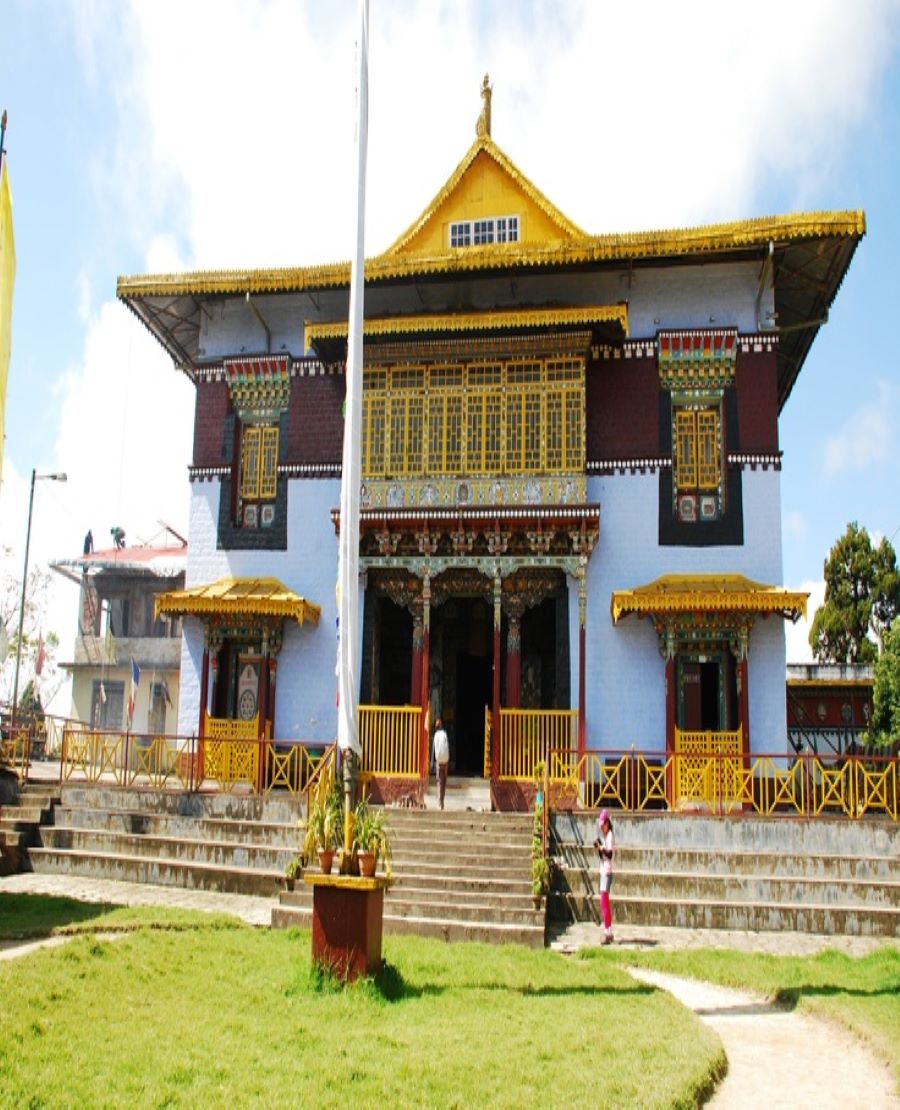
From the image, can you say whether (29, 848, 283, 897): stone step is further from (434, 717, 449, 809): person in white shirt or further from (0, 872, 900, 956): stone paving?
(434, 717, 449, 809): person in white shirt

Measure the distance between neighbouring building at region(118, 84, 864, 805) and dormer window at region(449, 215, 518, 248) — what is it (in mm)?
50

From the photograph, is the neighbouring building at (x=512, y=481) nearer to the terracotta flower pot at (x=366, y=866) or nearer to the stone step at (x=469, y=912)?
the stone step at (x=469, y=912)

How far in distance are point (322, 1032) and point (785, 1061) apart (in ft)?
12.5

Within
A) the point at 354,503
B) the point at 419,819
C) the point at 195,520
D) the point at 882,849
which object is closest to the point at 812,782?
the point at 882,849

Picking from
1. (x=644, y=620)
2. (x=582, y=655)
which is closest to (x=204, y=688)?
(x=582, y=655)

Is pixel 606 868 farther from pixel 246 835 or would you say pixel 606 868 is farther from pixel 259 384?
pixel 259 384

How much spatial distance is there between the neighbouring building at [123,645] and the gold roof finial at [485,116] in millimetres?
23176

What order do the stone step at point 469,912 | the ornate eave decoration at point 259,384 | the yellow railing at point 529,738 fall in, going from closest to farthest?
the stone step at point 469,912 < the yellow railing at point 529,738 < the ornate eave decoration at point 259,384

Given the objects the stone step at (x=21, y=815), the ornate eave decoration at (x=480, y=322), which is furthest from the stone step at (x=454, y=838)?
the ornate eave decoration at (x=480, y=322)

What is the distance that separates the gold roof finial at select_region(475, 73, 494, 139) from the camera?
2484cm

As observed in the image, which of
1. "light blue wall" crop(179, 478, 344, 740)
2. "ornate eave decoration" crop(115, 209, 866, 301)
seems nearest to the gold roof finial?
"ornate eave decoration" crop(115, 209, 866, 301)

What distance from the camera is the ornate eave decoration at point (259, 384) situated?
24.1 meters

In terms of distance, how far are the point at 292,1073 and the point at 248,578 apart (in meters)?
16.7

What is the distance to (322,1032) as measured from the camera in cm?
835
